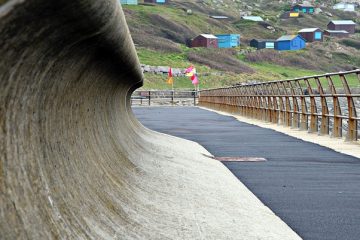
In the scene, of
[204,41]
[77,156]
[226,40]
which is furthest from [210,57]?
[77,156]

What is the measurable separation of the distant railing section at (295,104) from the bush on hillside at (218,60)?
96.1 m

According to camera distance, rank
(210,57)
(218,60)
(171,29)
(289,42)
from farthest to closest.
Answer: (289,42)
(171,29)
(210,57)
(218,60)

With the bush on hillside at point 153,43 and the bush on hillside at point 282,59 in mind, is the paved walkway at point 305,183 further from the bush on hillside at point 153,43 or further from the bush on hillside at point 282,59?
the bush on hillside at point 282,59

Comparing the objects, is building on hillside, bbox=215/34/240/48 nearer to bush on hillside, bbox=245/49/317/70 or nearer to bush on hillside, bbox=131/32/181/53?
bush on hillside, bbox=245/49/317/70

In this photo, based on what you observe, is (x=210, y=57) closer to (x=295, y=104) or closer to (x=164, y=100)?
(x=164, y=100)

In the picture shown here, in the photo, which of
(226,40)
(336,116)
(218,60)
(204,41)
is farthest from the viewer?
(226,40)

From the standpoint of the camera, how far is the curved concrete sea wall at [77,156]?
7.84ft

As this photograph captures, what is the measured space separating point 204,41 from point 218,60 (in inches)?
620

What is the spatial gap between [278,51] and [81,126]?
191237 mm

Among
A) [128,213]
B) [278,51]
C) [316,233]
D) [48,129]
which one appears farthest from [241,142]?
[278,51]

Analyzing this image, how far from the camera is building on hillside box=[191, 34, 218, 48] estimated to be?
178 meters

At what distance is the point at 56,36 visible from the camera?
264cm

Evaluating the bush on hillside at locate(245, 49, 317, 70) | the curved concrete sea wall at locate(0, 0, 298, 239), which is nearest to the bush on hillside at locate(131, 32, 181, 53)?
the bush on hillside at locate(245, 49, 317, 70)

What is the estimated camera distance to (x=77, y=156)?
391cm
